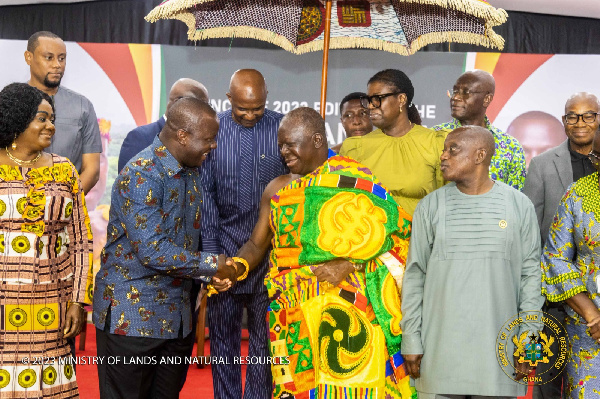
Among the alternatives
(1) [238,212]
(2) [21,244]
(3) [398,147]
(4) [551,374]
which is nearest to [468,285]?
(3) [398,147]

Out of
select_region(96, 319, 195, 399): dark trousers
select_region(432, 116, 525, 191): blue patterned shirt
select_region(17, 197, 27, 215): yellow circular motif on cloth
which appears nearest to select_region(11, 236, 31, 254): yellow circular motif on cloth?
select_region(17, 197, 27, 215): yellow circular motif on cloth

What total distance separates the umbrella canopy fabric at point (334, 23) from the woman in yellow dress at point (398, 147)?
0.69m

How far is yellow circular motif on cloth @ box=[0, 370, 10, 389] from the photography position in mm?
3932

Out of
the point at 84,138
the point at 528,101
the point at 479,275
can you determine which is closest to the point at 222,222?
the point at 84,138

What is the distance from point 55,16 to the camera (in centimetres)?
927

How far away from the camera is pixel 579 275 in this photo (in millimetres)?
4059

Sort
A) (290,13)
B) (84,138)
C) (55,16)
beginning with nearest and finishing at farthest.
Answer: (290,13), (84,138), (55,16)

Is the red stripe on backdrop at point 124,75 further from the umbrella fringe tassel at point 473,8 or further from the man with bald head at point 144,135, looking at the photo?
the umbrella fringe tassel at point 473,8

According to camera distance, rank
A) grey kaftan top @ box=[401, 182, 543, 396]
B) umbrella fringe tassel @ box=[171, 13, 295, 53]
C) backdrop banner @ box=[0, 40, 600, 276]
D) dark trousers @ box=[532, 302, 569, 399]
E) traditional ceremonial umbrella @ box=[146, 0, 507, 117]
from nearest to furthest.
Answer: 1. grey kaftan top @ box=[401, 182, 543, 396]
2. dark trousers @ box=[532, 302, 569, 399]
3. traditional ceremonial umbrella @ box=[146, 0, 507, 117]
4. umbrella fringe tassel @ box=[171, 13, 295, 53]
5. backdrop banner @ box=[0, 40, 600, 276]

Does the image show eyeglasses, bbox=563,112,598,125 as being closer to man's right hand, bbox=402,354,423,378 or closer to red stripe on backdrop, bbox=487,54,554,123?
man's right hand, bbox=402,354,423,378

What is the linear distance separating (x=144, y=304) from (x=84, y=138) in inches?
87.5

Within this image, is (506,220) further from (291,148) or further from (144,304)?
(144,304)

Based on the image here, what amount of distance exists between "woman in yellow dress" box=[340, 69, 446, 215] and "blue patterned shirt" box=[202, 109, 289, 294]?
1.98ft

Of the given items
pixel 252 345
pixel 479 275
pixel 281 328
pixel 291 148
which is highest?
pixel 291 148
